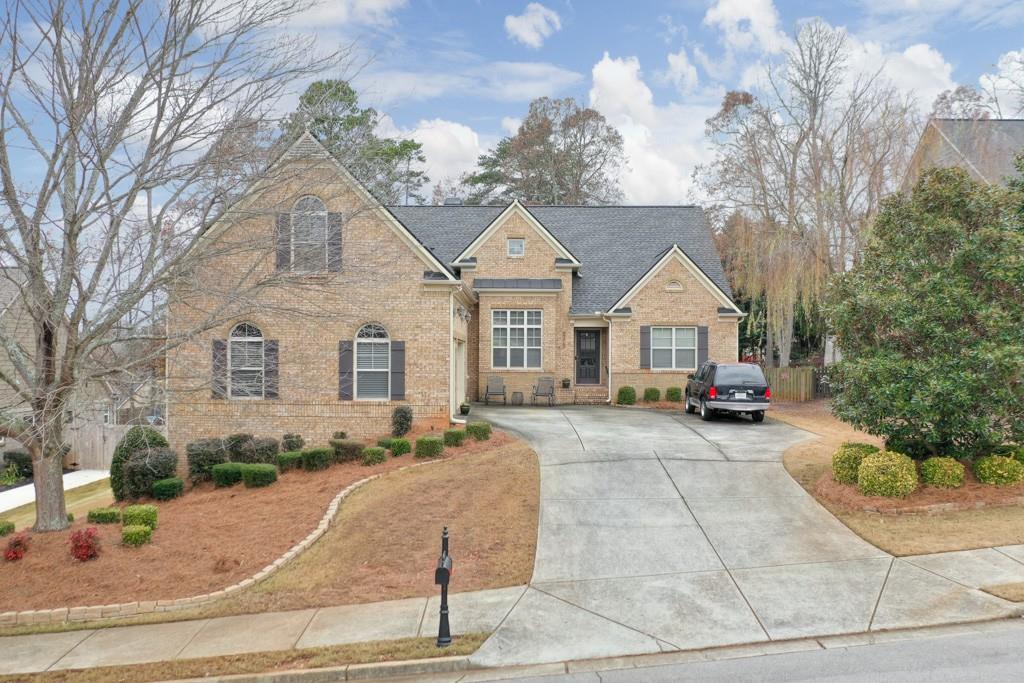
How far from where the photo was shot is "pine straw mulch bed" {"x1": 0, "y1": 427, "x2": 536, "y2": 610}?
29.8 ft

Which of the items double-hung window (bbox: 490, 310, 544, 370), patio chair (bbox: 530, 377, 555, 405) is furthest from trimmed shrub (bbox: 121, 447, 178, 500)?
patio chair (bbox: 530, 377, 555, 405)

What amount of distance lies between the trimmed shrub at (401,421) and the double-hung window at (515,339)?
762 centimetres

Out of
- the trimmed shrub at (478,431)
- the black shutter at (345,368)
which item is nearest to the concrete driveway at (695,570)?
the trimmed shrub at (478,431)

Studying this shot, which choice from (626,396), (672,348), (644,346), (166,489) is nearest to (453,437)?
(166,489)

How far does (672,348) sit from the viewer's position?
80.5 feet

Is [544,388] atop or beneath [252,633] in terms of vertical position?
atop

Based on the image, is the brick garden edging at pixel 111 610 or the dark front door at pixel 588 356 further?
the dark front door at pixel 588 356

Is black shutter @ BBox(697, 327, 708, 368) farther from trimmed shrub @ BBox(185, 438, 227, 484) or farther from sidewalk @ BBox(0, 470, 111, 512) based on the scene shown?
sidewalk @ BBox(0, 470, 111, 512)

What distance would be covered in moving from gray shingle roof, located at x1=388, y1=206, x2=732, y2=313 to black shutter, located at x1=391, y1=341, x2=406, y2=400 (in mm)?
8368

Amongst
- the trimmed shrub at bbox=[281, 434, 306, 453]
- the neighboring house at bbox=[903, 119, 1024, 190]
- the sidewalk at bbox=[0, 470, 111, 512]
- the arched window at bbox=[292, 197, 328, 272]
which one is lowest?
the sidewalk at bbox=[0, 470, 111, 512]

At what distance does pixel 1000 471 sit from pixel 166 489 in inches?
608

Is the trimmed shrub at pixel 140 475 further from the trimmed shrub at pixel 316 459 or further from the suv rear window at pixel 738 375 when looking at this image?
the suv rear window at pixel 738 375

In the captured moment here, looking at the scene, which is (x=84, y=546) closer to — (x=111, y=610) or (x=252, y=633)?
(x=111, y=610)

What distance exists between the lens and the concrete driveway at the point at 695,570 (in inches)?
280
